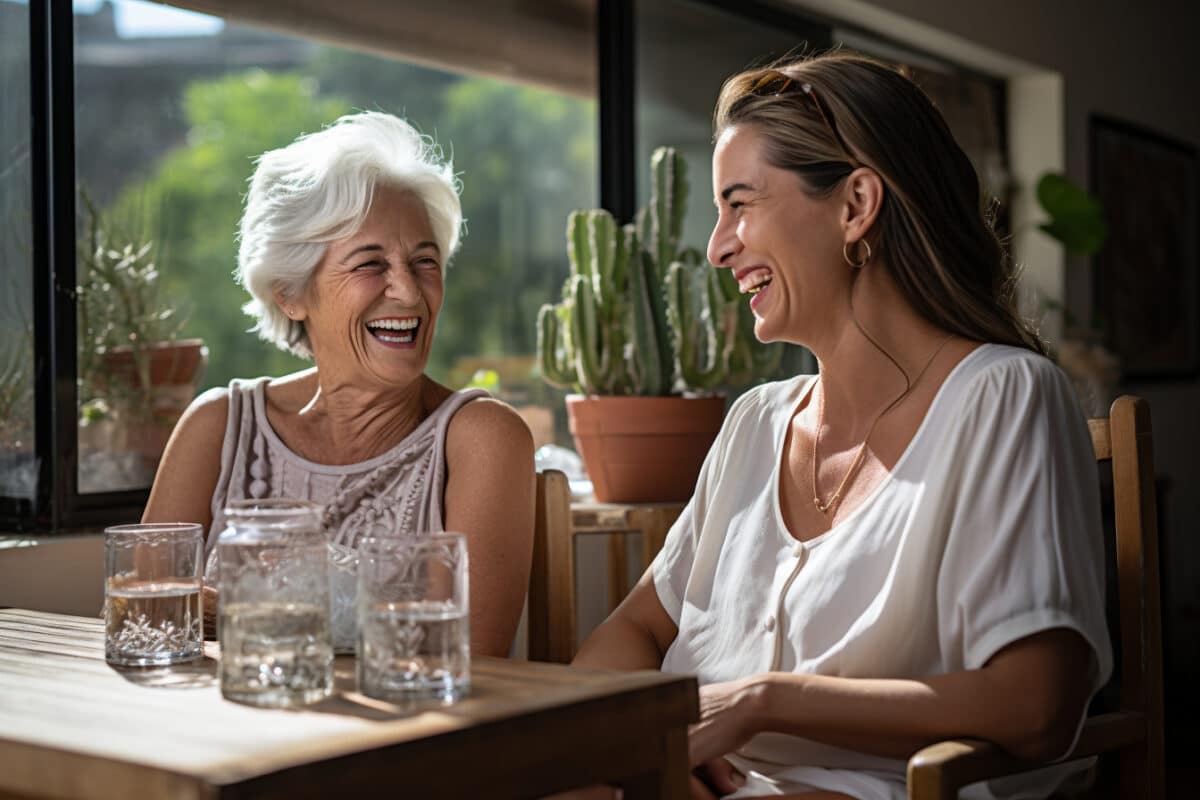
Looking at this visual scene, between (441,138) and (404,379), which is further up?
(441,138)

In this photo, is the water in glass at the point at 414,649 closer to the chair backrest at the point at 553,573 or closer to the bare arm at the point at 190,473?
the chair backrest at the point at 553,573

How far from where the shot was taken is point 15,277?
7.18 feet

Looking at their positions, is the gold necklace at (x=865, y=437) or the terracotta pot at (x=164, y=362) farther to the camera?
the terracotta pot at (x=164, y=362)

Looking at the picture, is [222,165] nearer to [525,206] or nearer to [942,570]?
[525,206]

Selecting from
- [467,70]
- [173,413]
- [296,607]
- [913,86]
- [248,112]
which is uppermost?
[248,112]

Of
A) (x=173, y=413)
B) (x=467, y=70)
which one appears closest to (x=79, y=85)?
(x=173, y=413)

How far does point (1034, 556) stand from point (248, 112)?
22495mm

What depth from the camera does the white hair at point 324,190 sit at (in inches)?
77.3

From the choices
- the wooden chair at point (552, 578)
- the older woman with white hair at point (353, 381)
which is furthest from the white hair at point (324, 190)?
the wooden chair at point (552, 578)

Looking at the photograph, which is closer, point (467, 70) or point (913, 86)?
point (913, 86)

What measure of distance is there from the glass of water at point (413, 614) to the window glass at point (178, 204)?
1235 mm

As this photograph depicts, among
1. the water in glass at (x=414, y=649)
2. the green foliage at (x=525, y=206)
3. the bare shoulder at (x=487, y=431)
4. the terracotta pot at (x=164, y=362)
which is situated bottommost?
the water in glass at (x=414, y=649)

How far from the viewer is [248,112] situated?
22.5 metres

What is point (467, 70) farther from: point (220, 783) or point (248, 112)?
point (248, 112)
